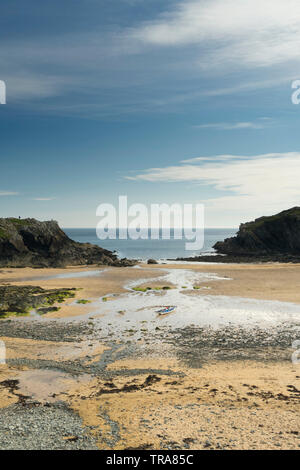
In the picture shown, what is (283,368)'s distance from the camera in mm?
19594

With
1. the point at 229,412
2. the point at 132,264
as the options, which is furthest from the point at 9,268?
the point at 229,412

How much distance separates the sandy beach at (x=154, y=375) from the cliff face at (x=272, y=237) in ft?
194

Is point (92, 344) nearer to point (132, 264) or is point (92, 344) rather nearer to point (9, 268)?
point (9, 268)

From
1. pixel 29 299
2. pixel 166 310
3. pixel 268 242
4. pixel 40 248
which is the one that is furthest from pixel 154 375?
pixel 268 242

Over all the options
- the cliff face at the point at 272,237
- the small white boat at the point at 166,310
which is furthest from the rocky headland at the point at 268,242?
the small white boat at the point at 166,310

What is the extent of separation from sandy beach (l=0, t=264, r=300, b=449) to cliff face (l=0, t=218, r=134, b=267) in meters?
39.1

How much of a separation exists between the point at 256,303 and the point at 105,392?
934 inches

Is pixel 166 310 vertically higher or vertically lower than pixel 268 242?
lower

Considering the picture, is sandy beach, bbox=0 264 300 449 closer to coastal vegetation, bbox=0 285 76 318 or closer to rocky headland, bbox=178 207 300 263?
coastal vegetation, bbox=0 285 76 318

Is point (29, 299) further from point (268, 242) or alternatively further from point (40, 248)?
point (268, 242)

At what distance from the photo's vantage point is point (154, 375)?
1900 cm

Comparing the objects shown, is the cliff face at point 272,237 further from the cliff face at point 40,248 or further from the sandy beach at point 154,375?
the sandy beach at point 154,375

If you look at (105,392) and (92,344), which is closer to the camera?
(105,392)

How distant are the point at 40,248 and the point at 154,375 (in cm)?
6651
